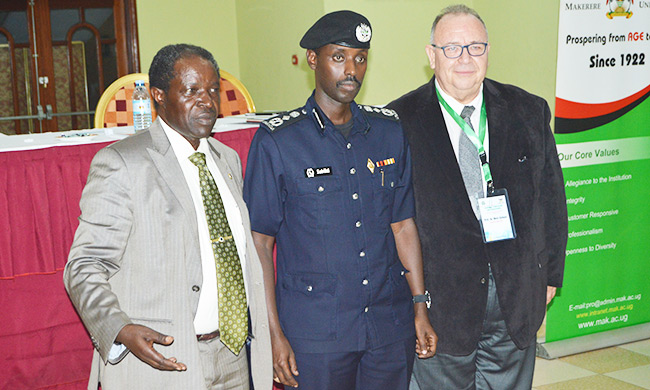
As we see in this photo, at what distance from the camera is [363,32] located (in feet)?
6.41

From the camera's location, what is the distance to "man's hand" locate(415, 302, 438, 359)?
7.08 feet

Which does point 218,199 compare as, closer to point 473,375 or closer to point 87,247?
point 87,247

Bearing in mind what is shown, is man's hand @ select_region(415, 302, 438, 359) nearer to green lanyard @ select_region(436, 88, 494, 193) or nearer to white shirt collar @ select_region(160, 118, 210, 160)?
green lanyard @ select_region(436, 88, 494, 193)

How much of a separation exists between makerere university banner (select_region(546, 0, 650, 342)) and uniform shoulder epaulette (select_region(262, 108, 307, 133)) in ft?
7.27

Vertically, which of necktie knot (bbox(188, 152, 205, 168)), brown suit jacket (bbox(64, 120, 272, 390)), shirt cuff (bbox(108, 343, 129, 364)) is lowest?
shirt cuff (bbox(108, 343, 129, 364))

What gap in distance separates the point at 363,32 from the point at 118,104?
261 centimetres

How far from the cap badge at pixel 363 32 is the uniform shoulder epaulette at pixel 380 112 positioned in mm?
239

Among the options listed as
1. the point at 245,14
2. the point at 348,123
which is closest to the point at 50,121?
the point at 245,14

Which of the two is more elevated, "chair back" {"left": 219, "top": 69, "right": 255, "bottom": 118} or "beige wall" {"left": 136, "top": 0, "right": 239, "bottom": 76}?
"beige wall" {"left": 136, "top": 0, "right": 239, "bottom": 76}

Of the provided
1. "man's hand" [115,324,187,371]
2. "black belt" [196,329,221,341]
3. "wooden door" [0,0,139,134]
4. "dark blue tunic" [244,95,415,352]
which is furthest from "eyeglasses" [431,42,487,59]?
"wooden door" [0,0,139,134]

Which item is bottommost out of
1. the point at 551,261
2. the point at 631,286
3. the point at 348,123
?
the point at 631,286

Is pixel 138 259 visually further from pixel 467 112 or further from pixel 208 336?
pixel 467 112

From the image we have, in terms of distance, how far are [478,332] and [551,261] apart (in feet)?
1.35

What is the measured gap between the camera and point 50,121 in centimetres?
740
